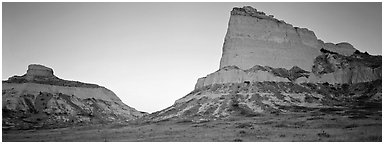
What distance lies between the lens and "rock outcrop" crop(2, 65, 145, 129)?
91500mm

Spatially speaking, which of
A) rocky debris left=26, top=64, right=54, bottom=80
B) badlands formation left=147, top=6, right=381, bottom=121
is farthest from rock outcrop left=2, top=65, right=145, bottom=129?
badlands formation left=147, top=6, right=381, bottom=121

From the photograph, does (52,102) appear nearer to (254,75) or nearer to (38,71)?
(38,71)

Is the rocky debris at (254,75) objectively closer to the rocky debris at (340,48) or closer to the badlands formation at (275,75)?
the badlands formation at (275,75)

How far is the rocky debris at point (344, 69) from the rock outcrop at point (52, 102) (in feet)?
190

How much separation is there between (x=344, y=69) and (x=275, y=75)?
762 inches

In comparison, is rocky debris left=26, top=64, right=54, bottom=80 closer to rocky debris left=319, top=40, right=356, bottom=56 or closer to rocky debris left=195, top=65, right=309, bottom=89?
rocky debris left=195, top=65, right=309, bottom=89

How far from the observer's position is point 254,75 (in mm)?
90625

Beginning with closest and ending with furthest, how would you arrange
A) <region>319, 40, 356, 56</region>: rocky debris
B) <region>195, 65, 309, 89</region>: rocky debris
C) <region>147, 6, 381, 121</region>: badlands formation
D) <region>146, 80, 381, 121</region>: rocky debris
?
<region>146, 80, 381, 121</region>: rocky debris
<region>147, 6, 381, 121</region>: badlands formation
<region>195, 65, 309, 89</region>: rocky debris
<region>319, 40, 356, 56</region>: rocky debris

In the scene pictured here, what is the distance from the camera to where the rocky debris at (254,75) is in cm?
9025

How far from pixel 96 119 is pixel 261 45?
49.6 meters

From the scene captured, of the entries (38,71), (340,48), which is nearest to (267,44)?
(340,48)

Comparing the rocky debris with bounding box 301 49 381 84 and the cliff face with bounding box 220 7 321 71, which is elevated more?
the cliff face with bounding box 220 7 321 71

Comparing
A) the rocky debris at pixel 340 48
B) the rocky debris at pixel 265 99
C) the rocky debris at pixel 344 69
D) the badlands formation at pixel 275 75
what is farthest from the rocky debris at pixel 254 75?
the rocky debris at pixel 340 48

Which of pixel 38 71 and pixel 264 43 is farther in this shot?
pixel 38 71
